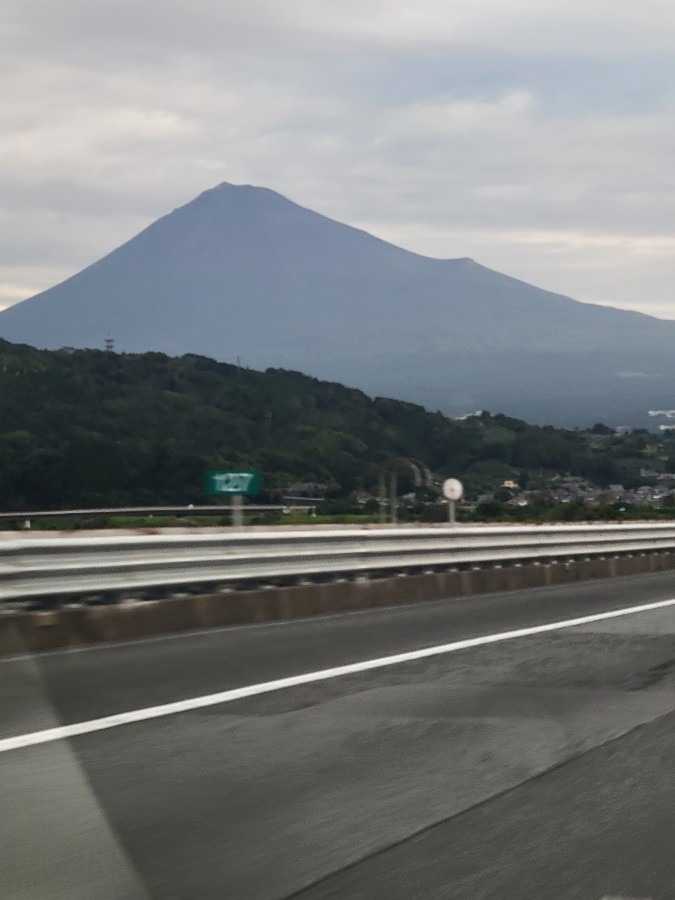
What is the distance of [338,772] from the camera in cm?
754

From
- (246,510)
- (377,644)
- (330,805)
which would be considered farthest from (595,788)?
(246,510)

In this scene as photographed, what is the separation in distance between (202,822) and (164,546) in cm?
789

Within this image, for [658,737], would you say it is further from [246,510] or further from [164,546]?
[246,510]

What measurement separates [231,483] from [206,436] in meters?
55.0

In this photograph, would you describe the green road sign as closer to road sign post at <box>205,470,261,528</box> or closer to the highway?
road sign post at <box>205,470,261,528</box>

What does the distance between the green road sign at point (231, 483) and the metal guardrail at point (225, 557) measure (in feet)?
1.45

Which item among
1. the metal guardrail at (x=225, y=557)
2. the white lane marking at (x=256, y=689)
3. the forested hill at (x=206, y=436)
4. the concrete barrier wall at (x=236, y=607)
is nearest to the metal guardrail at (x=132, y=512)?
the forested hill at (x=206, y=436)

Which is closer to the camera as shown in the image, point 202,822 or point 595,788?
point 202,822

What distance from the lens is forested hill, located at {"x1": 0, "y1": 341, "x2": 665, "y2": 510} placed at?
50125mm

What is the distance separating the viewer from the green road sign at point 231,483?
1577 centimetres

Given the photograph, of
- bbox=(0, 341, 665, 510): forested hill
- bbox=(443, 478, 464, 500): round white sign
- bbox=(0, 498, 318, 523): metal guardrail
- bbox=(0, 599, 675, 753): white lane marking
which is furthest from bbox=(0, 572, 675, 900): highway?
bbox=(0, 341, 665, 510): forested hill

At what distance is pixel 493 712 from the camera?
946 cm

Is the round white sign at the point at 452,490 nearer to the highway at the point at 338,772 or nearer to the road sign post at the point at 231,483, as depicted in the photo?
the road sign post at the point at 231,483

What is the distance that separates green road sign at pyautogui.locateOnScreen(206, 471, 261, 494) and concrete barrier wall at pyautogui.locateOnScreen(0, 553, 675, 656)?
3.39ft
